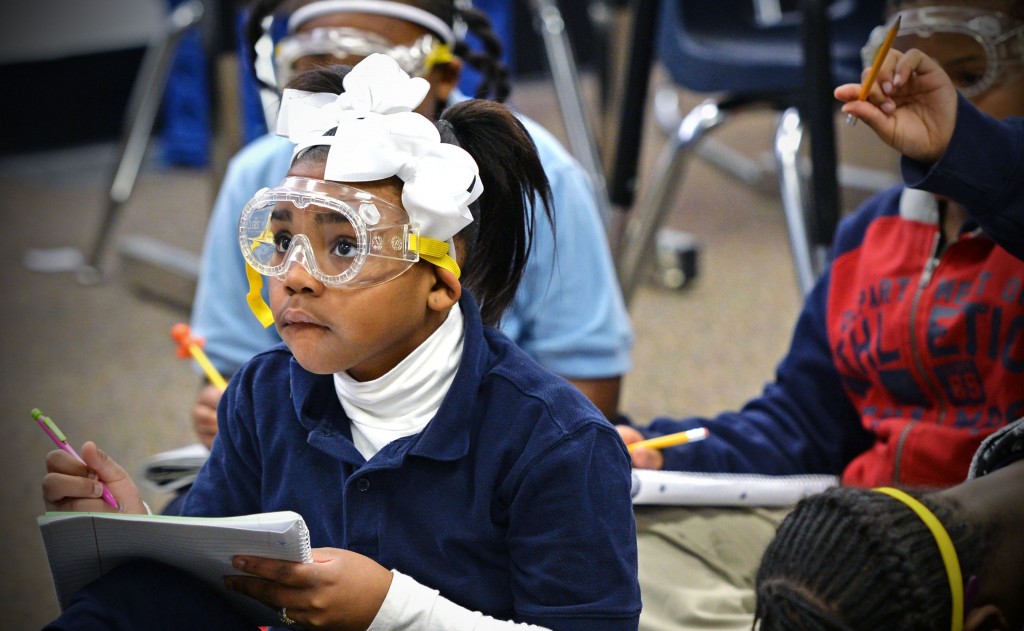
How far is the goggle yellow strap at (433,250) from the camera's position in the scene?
1009mm

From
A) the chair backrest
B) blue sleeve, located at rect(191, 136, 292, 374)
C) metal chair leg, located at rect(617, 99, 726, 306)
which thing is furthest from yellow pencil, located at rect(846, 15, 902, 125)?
the chair backrest

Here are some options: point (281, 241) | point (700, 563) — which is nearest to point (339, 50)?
point (281, 241)

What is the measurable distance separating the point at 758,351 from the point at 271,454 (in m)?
1.79

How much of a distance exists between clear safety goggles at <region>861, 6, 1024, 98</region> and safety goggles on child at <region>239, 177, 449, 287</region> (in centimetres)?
64

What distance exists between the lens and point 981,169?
113 cm

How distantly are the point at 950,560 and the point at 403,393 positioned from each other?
47cm

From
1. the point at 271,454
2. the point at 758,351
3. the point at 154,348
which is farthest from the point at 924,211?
the point at 154,348

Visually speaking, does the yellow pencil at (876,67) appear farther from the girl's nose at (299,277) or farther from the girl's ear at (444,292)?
the girl's nose at (299,277)

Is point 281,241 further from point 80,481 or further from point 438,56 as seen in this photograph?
point 438,56

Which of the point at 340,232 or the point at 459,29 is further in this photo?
the point at 459,29

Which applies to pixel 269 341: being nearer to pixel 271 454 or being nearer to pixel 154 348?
pixel 271 454

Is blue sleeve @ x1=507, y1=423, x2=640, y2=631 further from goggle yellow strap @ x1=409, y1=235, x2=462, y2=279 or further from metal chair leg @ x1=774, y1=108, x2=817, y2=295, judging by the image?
metal chair leg @ x1=774, y1=108, x2=817, y2=295

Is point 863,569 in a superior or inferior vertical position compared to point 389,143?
inferior

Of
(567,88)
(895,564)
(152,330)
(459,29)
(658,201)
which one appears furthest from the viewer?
(152,330)
